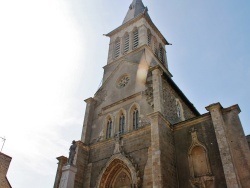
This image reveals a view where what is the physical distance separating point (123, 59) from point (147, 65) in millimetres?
3407

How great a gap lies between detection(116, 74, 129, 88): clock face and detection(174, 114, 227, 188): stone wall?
587 cm

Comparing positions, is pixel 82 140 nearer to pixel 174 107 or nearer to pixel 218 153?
pixel 174 107

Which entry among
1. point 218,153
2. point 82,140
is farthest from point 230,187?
point 82,140

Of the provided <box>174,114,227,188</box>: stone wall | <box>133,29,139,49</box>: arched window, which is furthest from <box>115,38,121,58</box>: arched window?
<box>174,114,227,188</box>: stone wall

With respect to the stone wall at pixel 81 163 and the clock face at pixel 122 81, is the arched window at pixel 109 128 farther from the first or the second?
the clock face at pixel 122 81

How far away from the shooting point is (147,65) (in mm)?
18234

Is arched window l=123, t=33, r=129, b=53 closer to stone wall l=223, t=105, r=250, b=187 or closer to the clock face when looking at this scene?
the clock face

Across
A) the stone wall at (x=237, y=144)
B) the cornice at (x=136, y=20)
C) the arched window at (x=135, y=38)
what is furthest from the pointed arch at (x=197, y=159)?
the cornice at (x=136, y=20)

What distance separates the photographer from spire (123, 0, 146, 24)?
27541mm

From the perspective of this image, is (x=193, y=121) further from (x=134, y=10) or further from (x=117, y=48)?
(x=134, y=10)

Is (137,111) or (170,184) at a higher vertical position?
(137,111)

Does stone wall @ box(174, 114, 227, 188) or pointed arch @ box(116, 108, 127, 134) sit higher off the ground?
pointed arch @ box(116, 108, 127, 134)

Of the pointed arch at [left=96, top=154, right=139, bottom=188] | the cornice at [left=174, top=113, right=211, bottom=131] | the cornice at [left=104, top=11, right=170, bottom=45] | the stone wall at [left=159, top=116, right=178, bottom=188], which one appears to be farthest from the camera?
the cornice at [left=104, top=11, right=170, bottom=45]

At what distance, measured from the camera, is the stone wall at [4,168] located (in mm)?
17881
